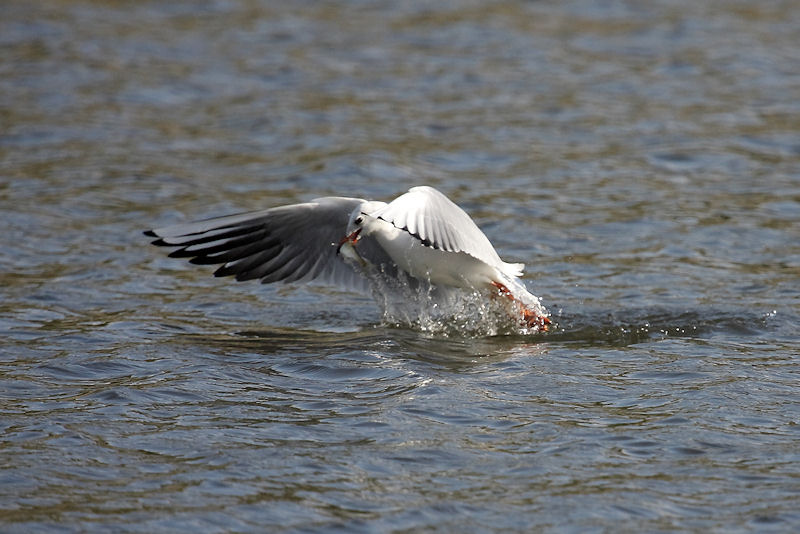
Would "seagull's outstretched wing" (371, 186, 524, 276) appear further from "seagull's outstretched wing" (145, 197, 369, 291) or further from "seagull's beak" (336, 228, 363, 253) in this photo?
"seagull's outstretched wing" (145, 197, 369, 291)

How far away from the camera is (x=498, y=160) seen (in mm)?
11297

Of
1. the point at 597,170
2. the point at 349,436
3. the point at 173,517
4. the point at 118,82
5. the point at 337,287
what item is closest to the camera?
the point at 173,517

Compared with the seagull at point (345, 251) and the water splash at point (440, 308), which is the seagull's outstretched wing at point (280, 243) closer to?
the seagull at point (345, 251)

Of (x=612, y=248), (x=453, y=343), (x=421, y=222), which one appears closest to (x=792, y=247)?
(x=612, y=248)

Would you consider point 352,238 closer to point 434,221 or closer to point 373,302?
Result: point 434,221

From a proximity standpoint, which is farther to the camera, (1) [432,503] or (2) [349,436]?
(2) [349,436]

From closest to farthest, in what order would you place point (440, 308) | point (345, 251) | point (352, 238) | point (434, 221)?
point (434, 221), point (352, 238), point (345, 251), point (440, 308)

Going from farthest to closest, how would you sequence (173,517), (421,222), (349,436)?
1. (421,222)
2. (349,436)
3. (173,517)

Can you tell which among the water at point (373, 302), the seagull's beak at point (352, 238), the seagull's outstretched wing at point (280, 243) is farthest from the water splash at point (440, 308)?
the seagull's beak at point (352, 238)

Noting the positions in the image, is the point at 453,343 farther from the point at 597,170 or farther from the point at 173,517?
the point at 597,170

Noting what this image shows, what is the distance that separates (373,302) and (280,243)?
0.85m

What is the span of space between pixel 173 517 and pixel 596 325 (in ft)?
11.6

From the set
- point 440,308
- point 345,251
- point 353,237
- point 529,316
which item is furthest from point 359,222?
point 529,316

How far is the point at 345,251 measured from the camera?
7531 mm
